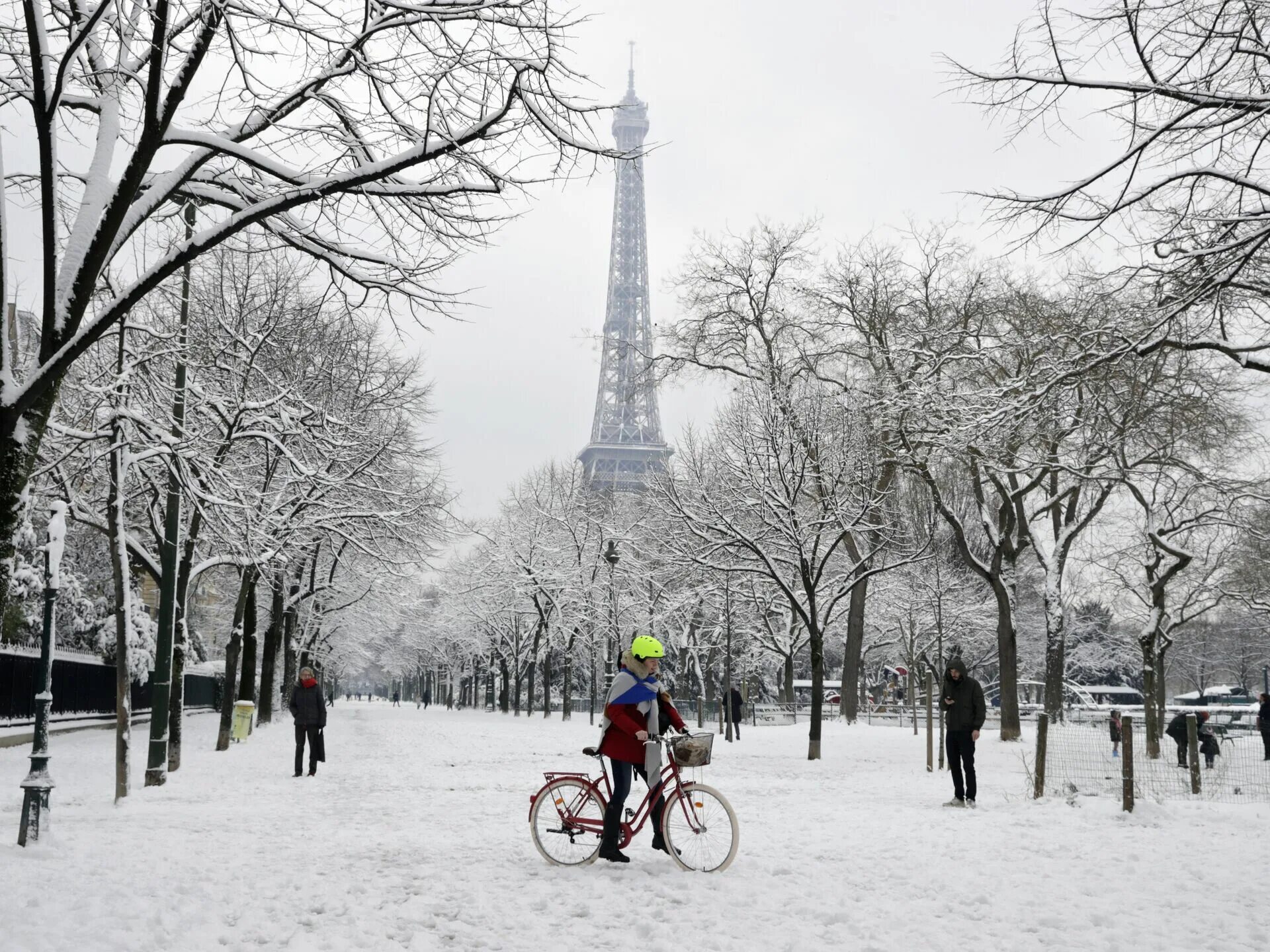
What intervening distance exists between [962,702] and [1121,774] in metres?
2.01

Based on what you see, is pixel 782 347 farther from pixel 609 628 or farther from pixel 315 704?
pixel 315 704

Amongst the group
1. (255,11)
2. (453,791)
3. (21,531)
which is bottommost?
Answer: (453,791)

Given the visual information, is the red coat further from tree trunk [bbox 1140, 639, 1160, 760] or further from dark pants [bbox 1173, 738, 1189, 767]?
tree trunk [bbox 1140, 639, 1160, 760]

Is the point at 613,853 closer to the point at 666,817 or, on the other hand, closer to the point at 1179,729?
the point at 666,817

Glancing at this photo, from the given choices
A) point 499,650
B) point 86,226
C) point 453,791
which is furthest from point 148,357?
point 499,650

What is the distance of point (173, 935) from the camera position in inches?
258

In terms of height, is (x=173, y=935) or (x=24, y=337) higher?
(x=24, y=337)

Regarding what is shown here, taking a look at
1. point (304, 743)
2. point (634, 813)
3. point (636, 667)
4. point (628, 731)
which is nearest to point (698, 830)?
point (634, 813)

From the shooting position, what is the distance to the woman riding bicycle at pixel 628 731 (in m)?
8.95

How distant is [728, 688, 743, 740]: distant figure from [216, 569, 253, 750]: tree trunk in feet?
37.4

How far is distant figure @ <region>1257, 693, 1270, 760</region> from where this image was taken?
18234mm

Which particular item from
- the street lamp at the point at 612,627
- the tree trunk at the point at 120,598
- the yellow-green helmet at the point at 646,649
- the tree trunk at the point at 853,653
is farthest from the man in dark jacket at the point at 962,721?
the street lamp at the point at 612,627

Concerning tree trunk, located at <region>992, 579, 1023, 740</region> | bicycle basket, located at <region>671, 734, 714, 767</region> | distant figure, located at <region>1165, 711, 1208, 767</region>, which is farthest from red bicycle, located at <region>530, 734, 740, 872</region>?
tree trunk, located at <region>992, 579, 1023, 740</region>

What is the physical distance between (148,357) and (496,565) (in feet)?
137
